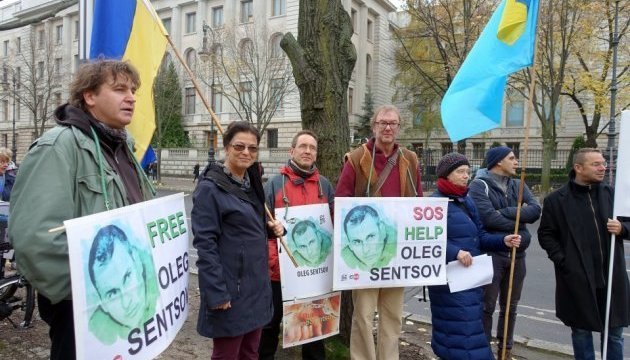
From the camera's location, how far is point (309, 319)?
376 centimetres

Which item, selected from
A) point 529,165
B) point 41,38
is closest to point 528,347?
point 529,165

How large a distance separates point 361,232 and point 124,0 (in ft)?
8.42

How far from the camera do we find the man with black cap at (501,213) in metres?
4.28

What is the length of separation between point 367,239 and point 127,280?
6.69 ft

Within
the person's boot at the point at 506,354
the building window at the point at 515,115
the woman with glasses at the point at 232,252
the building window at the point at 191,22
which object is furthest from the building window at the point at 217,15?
the woman with glasses at the point at 232,252

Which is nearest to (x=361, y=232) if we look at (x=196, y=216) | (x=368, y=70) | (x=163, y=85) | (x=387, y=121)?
(x=387, y=121)

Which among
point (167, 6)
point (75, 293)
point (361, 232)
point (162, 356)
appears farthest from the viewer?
point (167, 6)

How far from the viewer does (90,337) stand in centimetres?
194

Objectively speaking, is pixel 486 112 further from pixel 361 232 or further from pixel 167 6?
pixel 167 6

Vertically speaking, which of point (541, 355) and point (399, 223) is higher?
point (399, 223)

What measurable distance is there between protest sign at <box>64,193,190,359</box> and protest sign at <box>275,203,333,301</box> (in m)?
1.09

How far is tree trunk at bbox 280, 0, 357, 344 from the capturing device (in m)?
4.40

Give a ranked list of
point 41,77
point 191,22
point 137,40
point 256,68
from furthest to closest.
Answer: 1. point 191,22
2. point 41,77
3. point 256,68
4. point 137,40

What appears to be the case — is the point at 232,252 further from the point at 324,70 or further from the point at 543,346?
the point at 543,346
